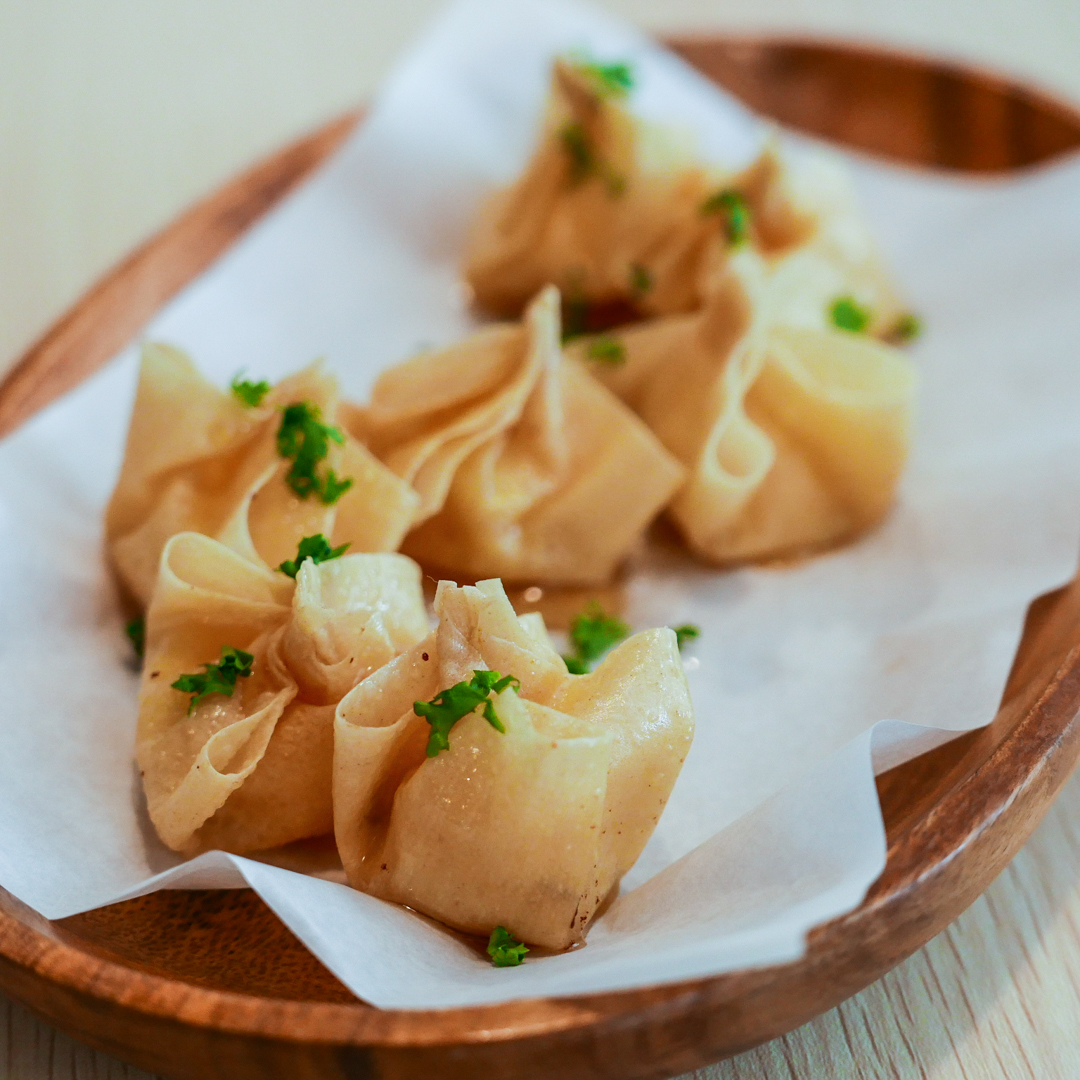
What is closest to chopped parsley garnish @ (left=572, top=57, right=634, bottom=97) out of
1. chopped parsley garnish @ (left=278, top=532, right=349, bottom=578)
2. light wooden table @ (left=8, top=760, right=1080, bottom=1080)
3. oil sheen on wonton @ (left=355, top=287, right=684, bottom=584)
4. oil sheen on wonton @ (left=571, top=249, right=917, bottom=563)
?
oil sheen on wonton @ (left=571, top=249, right=917, bottom=563)

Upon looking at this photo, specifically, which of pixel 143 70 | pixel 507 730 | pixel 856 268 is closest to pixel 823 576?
pixel 856 268

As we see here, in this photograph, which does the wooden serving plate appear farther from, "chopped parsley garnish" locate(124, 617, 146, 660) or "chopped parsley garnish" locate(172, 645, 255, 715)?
"chopped parsley garnish" locate(124, 617, 146, 660)

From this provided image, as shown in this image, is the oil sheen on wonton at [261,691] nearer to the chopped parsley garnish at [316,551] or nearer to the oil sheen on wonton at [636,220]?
the chopped parsley garnish at [316,551]

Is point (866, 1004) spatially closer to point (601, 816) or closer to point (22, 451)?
point (601, 816)

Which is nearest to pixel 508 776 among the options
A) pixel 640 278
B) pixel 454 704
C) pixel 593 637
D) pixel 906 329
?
pixel 454 704

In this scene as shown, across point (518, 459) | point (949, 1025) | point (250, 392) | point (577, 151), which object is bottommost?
point (949, 1025)

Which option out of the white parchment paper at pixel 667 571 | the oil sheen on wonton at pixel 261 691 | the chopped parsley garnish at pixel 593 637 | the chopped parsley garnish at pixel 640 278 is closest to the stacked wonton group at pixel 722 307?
the chopped parsley garnish at pixel 640 278

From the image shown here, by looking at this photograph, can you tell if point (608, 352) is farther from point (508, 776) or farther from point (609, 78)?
point (508, 776)
